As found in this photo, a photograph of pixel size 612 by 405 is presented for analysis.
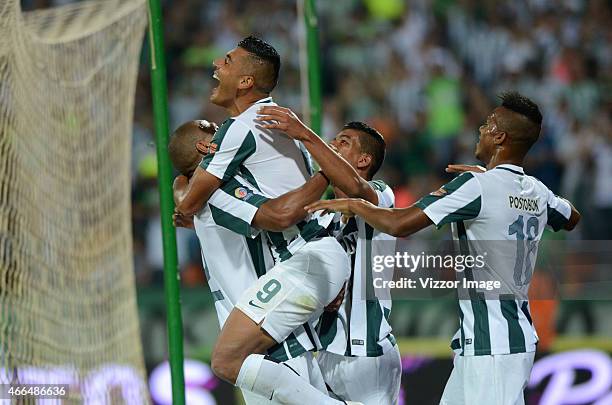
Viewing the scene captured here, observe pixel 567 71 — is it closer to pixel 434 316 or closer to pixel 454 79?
pixel 454 79

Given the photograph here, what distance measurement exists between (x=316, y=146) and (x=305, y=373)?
1.03 meters

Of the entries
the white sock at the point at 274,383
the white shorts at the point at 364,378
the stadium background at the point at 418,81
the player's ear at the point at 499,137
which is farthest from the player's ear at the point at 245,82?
the stadium background at the point at 418,81

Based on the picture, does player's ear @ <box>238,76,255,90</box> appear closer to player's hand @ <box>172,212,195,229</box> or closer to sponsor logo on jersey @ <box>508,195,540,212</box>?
player's hand @ <box>172,212,195,229</box>

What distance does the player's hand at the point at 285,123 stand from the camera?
5.05 m

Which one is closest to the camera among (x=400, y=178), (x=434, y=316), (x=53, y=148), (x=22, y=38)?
(x=22, y=38)

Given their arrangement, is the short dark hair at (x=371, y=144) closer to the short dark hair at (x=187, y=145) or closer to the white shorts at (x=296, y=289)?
the white shorts at (x=296, y=289)

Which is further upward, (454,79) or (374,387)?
(454,79)

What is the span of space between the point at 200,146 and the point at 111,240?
277cm

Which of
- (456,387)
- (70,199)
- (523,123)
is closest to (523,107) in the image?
(523,123)

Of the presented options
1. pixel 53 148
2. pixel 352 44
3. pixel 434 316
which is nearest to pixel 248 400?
pixel 53 148

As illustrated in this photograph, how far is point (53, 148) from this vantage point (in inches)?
283

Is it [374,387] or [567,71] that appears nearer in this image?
[374,387]

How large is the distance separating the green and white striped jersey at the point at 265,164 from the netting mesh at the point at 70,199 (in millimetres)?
1652

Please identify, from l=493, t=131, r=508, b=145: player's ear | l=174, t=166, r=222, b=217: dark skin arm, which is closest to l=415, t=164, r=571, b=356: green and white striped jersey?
l=493, t=131, r=508, b=145: player's ear
